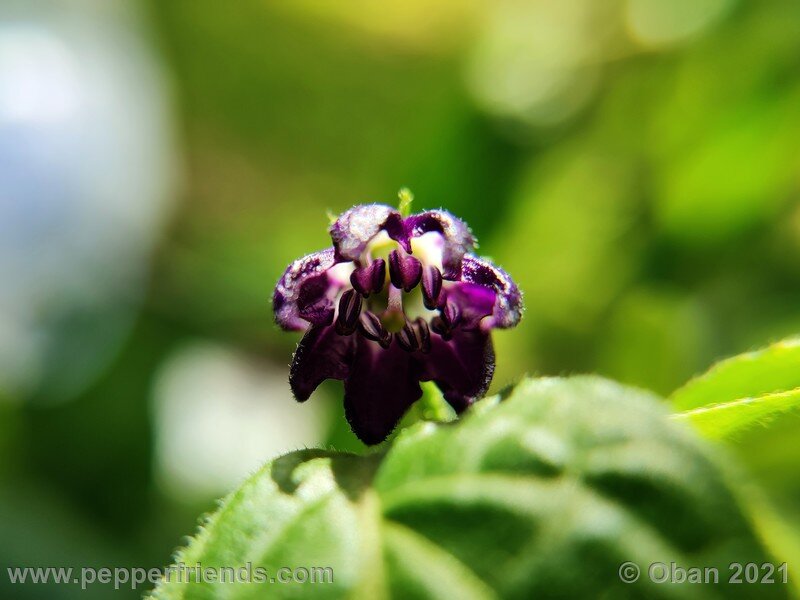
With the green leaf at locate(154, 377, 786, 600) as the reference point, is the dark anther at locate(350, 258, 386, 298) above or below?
above

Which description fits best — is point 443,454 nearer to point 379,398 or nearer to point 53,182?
point 379,398

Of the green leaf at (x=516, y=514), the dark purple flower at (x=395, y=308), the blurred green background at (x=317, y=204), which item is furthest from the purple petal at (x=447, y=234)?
the blurred green background at (x=317, y=204)

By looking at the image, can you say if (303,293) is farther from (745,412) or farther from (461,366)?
(745,412)

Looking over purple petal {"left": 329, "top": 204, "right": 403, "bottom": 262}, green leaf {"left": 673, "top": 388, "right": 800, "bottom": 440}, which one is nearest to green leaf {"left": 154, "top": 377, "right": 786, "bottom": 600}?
green leaf {"left": 673, "top": 388, "right": 800, "bottom": 440}

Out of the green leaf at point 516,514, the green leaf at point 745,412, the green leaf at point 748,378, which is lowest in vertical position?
the green leaf at point 516,514

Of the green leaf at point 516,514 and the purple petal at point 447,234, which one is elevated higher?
the purple petal at point 447,234

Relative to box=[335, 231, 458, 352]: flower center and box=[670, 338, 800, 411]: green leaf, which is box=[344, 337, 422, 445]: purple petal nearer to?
box=[335, 231, 458, 352]: flower center

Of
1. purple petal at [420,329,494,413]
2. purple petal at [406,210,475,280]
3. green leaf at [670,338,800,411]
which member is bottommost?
purple petal at [420,329,494,413]

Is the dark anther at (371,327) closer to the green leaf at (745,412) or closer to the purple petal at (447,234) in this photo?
the purple petal at (447,234)
